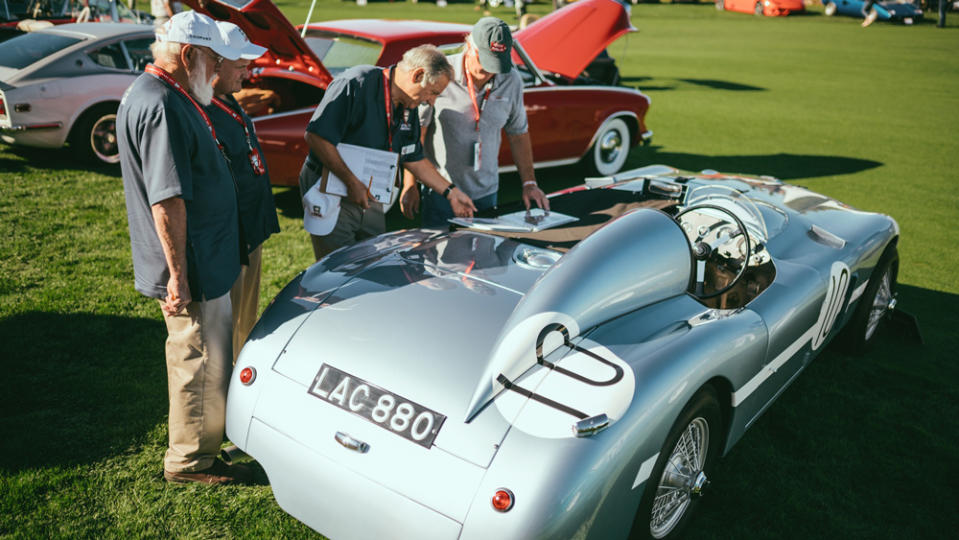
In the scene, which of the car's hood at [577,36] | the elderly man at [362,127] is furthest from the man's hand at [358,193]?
the car's hood at [577,36]

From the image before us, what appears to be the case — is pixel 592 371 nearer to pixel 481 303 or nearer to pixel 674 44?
pixel 481 303

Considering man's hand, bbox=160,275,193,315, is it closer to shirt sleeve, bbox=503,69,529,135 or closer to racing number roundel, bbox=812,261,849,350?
shirt sleeve, bbox=503,69,529,135

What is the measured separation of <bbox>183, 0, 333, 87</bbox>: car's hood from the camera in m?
4.11

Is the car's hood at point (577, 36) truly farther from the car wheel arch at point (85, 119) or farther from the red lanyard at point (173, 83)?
the red lanyard at point (173, 83)

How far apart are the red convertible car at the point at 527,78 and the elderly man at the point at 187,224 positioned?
2.65m

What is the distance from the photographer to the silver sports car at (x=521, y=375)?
1766 mm

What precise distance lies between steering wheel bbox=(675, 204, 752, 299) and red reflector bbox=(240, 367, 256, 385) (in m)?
1.83

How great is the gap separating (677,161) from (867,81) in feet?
35.3

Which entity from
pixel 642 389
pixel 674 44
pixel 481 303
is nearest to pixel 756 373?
pixel 642 389

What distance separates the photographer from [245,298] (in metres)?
2.93

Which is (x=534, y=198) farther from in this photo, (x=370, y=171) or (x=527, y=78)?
(x=527, y=78)

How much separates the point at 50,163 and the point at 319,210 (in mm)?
5232

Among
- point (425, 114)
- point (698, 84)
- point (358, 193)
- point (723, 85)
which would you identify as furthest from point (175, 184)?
point (723, 85)

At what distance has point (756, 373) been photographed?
2.51 meters
